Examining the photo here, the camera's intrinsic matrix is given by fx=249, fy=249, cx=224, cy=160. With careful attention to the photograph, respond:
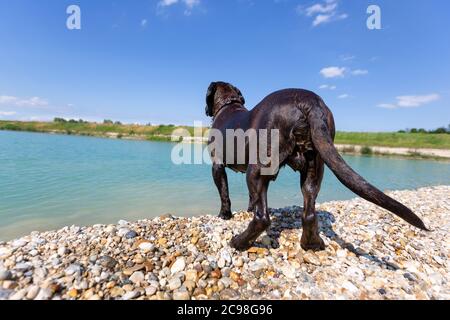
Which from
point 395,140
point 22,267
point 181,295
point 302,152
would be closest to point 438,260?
point 302,152

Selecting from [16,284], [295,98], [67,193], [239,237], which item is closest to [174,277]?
[239,237]

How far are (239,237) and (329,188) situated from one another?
9350 millimetres

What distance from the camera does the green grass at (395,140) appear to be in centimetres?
3831

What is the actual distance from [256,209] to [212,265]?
815 mm

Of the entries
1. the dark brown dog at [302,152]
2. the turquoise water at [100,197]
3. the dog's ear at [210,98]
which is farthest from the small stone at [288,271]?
the turquoise water at [100,197]

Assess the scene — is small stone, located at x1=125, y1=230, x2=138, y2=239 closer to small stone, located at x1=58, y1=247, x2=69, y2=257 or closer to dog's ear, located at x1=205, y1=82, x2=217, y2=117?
small stone, located at x1=58, y1=247, x2=69, y2=257

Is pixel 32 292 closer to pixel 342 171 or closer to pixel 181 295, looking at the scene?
pixel 181 295

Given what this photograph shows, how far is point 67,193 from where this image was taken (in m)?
7.97

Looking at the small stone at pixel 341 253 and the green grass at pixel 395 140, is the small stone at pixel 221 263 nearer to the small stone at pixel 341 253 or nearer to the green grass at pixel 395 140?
the small stone at pixel 341 253

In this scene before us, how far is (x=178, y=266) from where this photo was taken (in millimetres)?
2746

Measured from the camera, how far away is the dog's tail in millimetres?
2256

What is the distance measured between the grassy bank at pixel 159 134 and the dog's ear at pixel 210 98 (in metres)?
39.2

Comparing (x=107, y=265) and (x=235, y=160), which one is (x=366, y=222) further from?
(x=107, y=265)

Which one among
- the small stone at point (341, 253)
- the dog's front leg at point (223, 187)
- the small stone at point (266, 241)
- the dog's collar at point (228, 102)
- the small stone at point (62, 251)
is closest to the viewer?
the small stone at point (62, 251)
